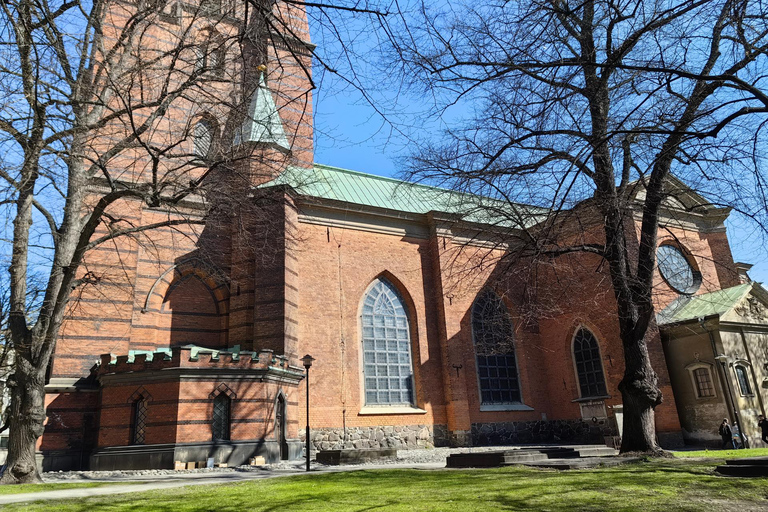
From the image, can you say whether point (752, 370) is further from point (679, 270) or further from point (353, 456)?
point (353, 456)

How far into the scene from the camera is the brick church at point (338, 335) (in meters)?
14.8

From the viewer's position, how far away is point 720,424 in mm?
18547

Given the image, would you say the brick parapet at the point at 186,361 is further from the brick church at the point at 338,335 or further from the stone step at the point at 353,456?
the stone step at the point at 353,456

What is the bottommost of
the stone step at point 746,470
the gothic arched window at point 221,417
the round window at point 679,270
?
the stone step at point 746,470

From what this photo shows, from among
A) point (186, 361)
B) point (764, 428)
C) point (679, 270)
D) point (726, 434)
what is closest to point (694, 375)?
point (726, 434)

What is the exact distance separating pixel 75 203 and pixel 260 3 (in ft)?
31.0

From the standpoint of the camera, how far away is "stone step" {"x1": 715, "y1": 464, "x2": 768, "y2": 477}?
7.89 meters

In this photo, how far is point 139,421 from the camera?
49.4 ft

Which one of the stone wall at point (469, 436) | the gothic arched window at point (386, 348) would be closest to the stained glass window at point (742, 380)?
the stone wall at point (469, 436)

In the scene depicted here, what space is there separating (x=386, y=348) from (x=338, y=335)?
2263mm

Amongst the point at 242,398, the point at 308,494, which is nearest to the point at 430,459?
the point at 242,398

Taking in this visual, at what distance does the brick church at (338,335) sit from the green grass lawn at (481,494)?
431 cm

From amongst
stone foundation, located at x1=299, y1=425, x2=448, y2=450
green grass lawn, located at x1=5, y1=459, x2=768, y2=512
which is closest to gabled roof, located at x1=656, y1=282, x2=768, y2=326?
stone foundation, located at x1=299, y1=425, x2=448, y2=450

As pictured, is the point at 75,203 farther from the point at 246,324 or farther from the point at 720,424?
the point at 720,424
